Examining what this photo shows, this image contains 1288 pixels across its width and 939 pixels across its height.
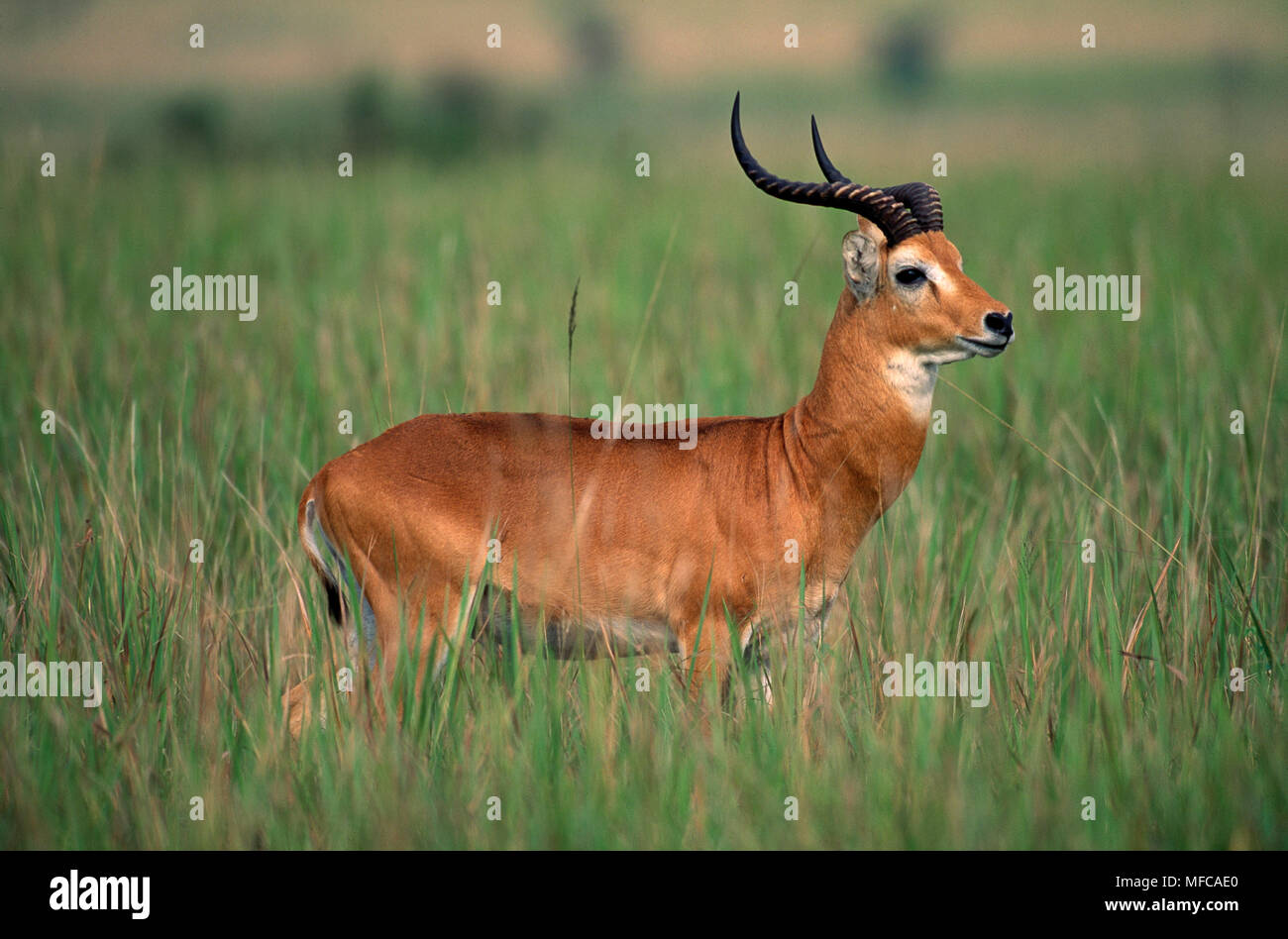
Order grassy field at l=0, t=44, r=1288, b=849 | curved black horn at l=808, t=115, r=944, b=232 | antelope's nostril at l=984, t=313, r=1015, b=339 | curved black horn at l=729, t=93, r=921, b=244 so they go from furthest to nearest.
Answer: curved black horn at l=808, t=115, r=944, b=232, curved black horn at l=729, t=93, r=921, b=244, antelope's nostril at l=984, t=313, r=1015, b=339, grassy field at l=0, t=44, r=1288, b=849

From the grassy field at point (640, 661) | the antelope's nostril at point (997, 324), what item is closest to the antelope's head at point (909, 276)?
the antelope's nostril at point (997, 324)

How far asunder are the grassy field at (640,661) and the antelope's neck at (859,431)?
0.23 meters

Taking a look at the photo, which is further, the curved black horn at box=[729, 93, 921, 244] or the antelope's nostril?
the curved black horn at box=[729, 93, 921, 244]

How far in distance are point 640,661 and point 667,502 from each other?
691 millimetres

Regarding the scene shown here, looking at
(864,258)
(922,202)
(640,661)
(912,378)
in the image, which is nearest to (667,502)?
(640,661)

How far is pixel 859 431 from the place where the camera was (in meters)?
5.27

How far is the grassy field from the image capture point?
416 cm

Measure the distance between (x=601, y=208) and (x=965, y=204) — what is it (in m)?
5.34

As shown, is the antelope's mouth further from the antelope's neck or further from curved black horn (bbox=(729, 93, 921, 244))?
curved black horn (bbox=(729, 93, 921, 244))

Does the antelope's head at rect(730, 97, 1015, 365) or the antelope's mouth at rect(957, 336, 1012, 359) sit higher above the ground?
the antelope's head at rect(730, 97, 1015, 365)

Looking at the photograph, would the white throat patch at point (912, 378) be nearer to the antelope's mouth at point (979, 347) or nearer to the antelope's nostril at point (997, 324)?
the antelope's mouth at point (979, 347)

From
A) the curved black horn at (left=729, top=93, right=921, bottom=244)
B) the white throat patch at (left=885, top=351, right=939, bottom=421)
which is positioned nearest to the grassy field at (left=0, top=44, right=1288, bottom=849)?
the white throat patch at (left=885, top=351, right=939, bottom=421)

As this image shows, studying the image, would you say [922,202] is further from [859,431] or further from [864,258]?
[859,431]

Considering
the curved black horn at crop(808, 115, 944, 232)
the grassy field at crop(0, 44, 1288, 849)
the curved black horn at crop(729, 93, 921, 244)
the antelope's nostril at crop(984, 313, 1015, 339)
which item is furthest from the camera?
the curved black horn at crop(808, 115, 944, 232)
